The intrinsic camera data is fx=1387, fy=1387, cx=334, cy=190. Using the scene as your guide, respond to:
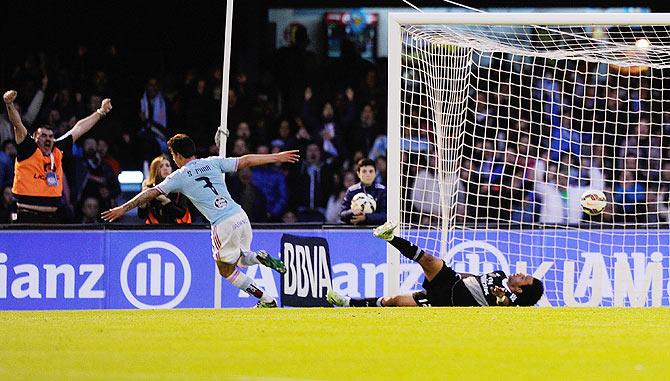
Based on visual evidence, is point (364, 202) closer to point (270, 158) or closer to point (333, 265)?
point (333, 265)

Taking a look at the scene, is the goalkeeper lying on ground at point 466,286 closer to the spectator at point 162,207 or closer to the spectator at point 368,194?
the spectator at point 368,194

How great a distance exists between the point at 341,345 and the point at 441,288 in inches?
175

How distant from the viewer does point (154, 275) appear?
14.3m

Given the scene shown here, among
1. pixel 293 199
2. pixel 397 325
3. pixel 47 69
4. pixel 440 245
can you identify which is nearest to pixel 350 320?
pixel 397 325

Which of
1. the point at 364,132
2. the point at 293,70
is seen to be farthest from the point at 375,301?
the point at 293,70

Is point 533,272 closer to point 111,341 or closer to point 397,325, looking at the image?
point 397,325

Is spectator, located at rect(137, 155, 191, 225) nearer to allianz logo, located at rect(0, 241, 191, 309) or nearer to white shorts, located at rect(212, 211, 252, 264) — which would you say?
allianz logo, located at rect(0, 241, 191, 309)

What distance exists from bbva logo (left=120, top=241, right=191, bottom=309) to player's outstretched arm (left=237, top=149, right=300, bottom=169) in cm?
213

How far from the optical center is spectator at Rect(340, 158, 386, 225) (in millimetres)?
14453

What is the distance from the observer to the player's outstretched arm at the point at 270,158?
11.9 metres

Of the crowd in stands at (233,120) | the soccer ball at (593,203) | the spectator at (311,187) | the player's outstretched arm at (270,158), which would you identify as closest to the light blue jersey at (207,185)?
the player's outstretched arm at (270,158)

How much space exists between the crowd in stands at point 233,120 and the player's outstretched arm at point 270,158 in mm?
3861

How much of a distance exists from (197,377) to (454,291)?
606cm

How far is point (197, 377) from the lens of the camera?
606cm
